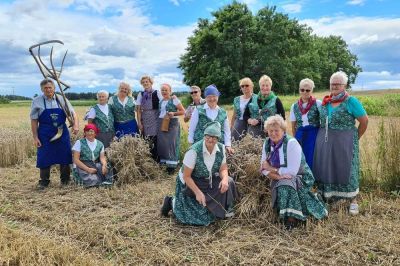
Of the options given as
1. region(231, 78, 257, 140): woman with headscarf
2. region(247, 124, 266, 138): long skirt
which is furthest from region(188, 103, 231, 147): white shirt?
region(247, 124, 266, 138): long skirt

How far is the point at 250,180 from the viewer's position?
4.98 metres

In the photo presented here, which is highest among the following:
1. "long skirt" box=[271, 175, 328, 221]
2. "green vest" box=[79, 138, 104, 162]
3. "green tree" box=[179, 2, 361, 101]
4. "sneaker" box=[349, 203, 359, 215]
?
"green tree" box=[179, 2, 361, 101]

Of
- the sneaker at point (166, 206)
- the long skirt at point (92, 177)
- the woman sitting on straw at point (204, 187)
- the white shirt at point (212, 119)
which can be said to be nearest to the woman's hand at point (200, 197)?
the woman sitting on straw at point (204, 187)

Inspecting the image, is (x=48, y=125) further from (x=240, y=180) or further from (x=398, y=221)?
(x=398, y=221)

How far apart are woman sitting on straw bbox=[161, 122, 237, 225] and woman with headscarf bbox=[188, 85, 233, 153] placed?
0.99 m

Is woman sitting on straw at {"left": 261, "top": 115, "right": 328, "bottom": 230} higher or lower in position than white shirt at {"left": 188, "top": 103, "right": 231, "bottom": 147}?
lower

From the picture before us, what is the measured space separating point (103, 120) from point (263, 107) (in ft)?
8.98

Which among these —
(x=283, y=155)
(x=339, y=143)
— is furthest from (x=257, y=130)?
(x=283, y=155)

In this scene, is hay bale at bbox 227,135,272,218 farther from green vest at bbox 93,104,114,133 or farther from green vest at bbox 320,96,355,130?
green vest at bbox 93,104,114,133

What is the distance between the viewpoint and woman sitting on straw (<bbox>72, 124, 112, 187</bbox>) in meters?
6.60

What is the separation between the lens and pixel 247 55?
3894cm

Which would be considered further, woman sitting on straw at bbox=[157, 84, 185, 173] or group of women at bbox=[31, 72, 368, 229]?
woman sitting on straw at bbox=[157, 84, 185, 173]

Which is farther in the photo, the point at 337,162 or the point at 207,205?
the point at 337,162

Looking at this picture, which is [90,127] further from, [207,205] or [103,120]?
[207,205]
